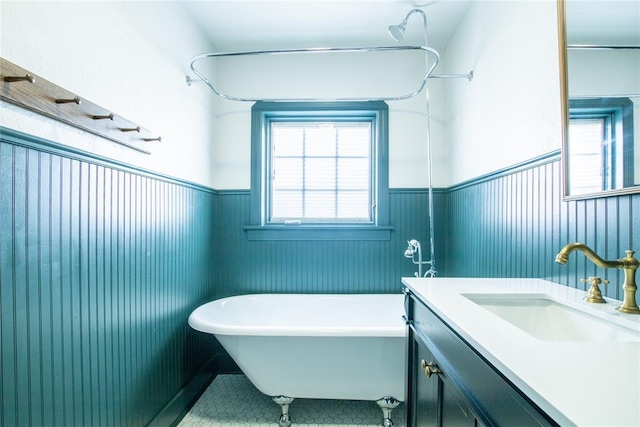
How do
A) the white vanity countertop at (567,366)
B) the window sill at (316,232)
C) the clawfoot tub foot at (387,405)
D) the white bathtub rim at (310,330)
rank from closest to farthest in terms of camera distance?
the white vanity countertop at (567,366)
the white bathtub rim at (310,330)
the clawfoot tub foot at (387,405)
the window sill at (316,232)

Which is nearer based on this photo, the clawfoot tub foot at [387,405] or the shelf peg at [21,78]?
the shelf peg at [21,78]

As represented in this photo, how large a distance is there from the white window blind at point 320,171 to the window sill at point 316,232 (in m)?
0.12

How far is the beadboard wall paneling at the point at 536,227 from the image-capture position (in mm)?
840

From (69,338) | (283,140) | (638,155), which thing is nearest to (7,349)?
(69,338)

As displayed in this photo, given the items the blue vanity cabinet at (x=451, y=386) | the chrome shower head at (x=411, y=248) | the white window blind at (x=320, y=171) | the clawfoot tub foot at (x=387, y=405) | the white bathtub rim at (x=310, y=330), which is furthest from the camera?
the white window blind at (x=320, y=171)

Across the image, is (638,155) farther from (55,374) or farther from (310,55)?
(310,55)

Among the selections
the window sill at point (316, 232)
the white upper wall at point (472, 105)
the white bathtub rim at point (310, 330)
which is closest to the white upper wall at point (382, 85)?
the white upper wall at point (472, 105)

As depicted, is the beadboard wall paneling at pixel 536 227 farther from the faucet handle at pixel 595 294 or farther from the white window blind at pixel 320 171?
the white window blind at pixel 320 171

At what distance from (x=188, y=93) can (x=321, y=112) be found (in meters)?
0.92

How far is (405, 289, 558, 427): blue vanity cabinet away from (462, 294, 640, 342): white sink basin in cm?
21

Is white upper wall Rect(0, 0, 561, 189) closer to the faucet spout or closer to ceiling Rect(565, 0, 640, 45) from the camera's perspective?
ceiling Rect(565, 0, 640, 45)

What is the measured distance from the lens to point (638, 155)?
0.76 metres

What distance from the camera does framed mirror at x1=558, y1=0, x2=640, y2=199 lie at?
2.59 feet

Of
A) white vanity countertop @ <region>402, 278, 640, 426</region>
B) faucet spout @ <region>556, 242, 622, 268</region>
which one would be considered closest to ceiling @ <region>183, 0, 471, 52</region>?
faucet spout @ <region>556, 242, 622, 268</region>
